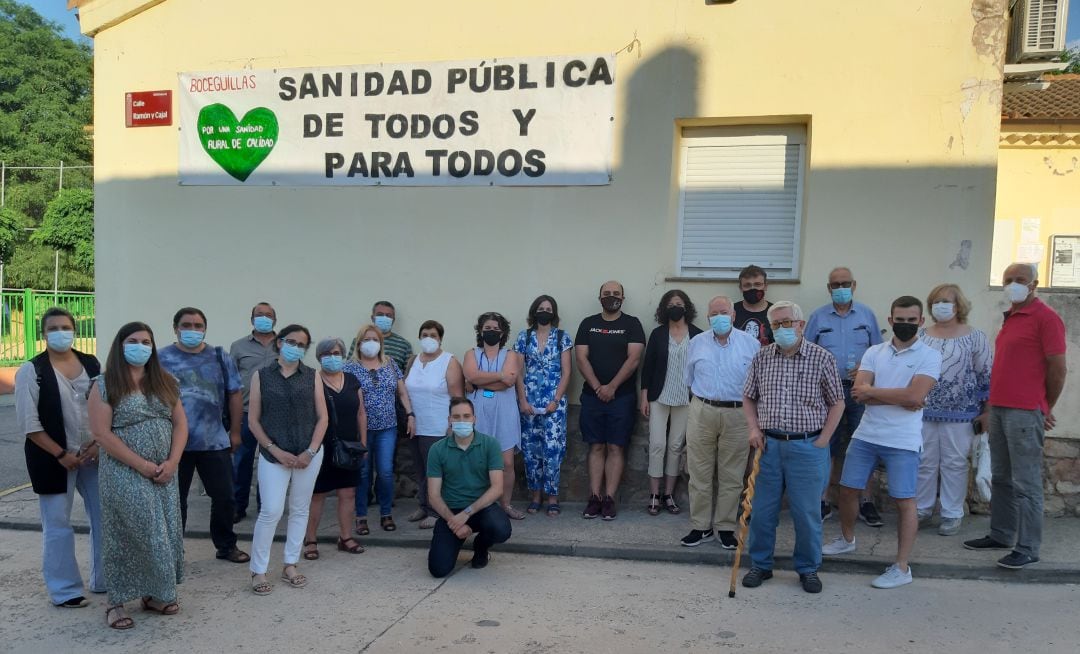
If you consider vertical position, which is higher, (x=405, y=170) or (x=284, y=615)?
(x=405, y=170)

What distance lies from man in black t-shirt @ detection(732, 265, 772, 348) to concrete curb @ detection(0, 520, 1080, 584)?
1780 mm

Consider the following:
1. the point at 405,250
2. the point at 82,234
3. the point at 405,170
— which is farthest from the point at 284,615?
the point at 82,234

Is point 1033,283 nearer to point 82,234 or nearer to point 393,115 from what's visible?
point 393,115

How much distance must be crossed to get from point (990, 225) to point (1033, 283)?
109 cm

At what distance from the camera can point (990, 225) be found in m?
6.53

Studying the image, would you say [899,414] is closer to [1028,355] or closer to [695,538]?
[1028,355]

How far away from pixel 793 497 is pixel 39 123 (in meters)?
35.8

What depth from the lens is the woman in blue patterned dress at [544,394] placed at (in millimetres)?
7039

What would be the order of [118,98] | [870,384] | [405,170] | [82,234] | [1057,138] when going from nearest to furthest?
[870,384] → [405,170] → [118,98] → [1057,138] → [82,234]

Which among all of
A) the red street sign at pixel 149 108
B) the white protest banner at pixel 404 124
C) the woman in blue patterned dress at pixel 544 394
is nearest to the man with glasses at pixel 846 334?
the woman in blue patterned dress at pixel 544 394

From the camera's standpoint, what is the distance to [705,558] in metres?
5.92

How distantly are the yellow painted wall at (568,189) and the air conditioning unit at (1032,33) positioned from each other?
1.69ft

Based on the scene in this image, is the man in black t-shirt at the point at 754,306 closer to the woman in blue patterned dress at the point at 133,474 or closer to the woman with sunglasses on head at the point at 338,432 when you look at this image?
the woman with sunglasses on head at the point at 338,432

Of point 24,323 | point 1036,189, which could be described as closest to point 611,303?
point 1036,189
